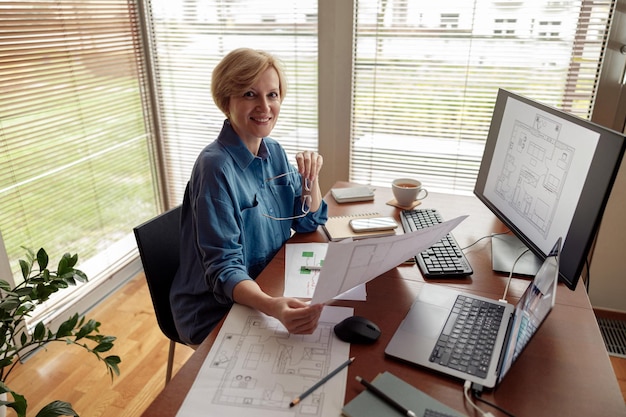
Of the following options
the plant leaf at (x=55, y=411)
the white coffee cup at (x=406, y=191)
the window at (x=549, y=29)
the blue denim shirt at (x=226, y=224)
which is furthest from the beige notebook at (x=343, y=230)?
the window at (x=549, y=29)

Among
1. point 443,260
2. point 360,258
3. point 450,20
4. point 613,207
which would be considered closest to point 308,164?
point 443,260

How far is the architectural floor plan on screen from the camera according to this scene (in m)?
1.22

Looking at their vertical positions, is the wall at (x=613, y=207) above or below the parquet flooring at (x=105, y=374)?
above

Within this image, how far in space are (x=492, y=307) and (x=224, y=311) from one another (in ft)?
2.32

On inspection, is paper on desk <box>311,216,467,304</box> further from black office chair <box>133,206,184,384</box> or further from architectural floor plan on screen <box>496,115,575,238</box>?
black office chair <box>133,206,184,384</box>

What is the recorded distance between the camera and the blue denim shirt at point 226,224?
126 cm

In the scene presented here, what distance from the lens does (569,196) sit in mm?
1162

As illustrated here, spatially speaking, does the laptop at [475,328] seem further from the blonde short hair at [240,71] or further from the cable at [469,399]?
the blonde short hair at [240,71]

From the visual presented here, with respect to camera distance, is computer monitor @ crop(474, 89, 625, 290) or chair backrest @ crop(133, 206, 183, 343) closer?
computer monitor @ crop(474, 89, 625, 290)

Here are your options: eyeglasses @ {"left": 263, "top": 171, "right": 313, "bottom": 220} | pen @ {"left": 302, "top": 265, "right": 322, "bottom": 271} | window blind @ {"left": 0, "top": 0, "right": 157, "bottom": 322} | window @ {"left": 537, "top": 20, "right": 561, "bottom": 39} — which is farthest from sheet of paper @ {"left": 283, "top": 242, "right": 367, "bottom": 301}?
window @ {"left": 537, "top": 20, "right": 561, "bottom": 39}

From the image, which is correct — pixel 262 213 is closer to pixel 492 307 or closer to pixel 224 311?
pixel 224 311

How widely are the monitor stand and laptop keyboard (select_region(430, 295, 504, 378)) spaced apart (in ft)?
0.74

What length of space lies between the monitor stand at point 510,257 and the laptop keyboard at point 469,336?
0.74 feet

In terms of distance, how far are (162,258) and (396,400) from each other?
90 centimetres
